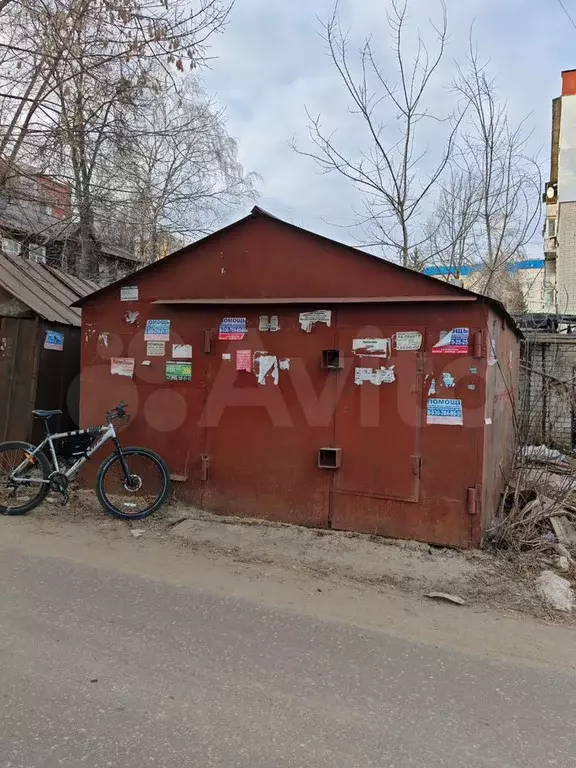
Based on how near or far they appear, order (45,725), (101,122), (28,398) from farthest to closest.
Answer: (101,122) < (28,398) < (45,725)

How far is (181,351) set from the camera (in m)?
6.14

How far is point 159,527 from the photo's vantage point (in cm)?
570

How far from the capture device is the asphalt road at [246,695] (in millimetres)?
2486

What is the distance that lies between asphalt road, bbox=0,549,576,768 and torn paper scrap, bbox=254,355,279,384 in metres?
2.45

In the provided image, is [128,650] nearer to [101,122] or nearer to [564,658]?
[564,658]

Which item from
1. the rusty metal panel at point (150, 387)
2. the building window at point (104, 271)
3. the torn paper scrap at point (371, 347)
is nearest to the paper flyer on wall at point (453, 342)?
the torn paper scrap at point (371, 347)

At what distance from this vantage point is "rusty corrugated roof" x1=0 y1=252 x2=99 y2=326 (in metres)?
7.42

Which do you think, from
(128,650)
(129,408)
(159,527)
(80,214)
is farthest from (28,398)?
(80,214)

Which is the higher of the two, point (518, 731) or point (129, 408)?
point (129, 408)

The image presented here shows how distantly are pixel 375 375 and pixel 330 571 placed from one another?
187 cm

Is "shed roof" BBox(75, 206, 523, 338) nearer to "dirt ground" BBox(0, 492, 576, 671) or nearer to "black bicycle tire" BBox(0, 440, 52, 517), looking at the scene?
"black bicycle tire" BBox(0, 440, 52, 517)

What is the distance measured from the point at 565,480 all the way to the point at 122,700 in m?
5.48

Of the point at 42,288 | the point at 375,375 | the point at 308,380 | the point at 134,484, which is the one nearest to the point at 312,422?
the point at 308,380

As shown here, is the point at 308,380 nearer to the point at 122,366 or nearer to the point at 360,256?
the point at 360,256
